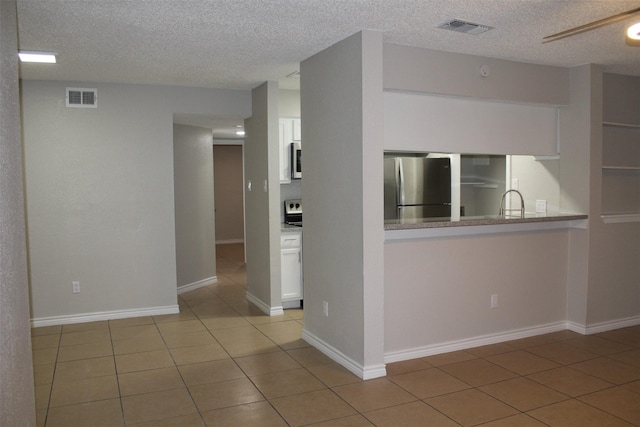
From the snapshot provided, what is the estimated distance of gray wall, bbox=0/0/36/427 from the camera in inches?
76.8

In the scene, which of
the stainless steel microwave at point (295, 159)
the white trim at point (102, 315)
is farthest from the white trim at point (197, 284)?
the stainless steel microwave at point (295, 159)

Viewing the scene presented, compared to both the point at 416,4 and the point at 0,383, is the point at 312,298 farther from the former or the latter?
the point at 0,383

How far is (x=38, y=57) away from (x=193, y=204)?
2916 mm

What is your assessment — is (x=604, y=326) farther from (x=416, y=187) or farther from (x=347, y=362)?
(x=347, y=362)

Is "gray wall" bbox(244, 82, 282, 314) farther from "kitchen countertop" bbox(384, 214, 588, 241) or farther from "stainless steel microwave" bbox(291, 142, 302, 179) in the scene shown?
"kitchen countertop" bbox(384, 214, 588, 241)

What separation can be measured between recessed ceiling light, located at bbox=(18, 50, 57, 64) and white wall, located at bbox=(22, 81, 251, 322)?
865 mm

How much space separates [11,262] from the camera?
7.02 feet

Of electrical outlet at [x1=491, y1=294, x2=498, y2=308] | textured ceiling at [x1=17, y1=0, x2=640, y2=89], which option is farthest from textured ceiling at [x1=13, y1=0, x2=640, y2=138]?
electrical outlet at [x1=491, y1=294, x2=498, y2=308]

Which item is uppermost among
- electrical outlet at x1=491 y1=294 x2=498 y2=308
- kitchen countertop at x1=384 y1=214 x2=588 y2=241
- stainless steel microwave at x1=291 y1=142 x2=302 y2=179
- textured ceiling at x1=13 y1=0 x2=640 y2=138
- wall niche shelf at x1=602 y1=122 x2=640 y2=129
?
textured ceiling at x1=13 y1=0 x2=640 y2=138

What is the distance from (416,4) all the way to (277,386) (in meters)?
2.64

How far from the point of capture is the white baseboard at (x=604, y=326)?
473 cm

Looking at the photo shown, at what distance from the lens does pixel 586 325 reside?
4.71 meters

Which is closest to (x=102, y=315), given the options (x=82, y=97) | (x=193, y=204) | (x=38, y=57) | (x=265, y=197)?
(x=193, y=204)

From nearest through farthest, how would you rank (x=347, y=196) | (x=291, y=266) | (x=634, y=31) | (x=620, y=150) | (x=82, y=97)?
(x=634, y=31) → (x=347, y=196) → (x=620, y=150) → (x=82, y=97) → (x=291, y=266)
